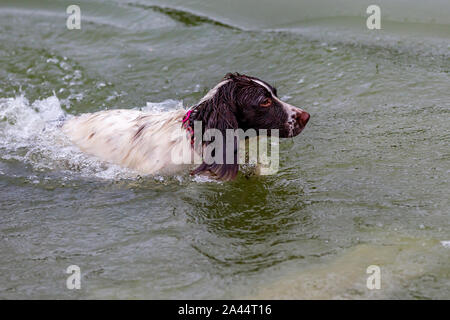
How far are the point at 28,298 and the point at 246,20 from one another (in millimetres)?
6280

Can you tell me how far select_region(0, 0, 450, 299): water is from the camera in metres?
3.86

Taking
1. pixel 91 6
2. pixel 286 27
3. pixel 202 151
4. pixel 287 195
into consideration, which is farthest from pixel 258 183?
pixel 91 6

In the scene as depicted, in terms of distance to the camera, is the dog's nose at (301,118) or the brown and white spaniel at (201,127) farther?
the dog's nose at (301,118)

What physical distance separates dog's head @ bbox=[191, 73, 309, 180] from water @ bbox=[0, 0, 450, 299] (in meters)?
0.52

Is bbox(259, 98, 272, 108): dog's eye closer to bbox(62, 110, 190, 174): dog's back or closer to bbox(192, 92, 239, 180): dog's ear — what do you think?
bbox(192, 92, 239, 180): dog's ear

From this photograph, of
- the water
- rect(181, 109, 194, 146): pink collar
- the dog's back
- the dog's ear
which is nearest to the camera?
the water

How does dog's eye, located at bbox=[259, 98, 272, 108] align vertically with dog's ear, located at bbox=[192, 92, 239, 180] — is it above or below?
above

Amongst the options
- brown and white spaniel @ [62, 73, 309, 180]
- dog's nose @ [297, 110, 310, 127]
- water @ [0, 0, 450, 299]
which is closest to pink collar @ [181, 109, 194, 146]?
brown and white spaniel @ [62, 73, 309, 180]

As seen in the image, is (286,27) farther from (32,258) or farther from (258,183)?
(32,258)

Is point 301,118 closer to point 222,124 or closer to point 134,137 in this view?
point 222,124

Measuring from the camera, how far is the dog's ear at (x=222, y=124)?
15.0ft

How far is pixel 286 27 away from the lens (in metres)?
8.59

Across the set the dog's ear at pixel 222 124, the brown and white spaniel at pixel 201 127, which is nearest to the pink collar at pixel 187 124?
the brown and white spaniel at pixel 201 127

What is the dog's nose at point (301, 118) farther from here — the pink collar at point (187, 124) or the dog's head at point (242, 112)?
the pink collar at point (187, 124)
